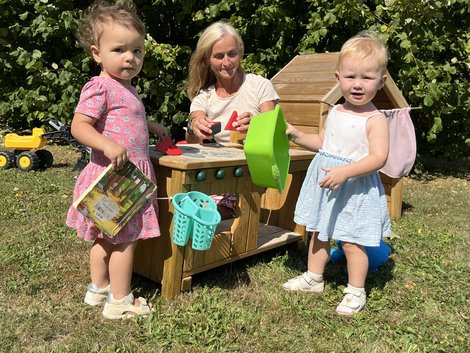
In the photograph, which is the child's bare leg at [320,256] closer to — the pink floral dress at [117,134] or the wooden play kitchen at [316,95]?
the pink floral dress at [117,134]

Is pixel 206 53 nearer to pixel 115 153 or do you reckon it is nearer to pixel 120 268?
pixel 115 153

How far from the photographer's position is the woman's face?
10.3 feet

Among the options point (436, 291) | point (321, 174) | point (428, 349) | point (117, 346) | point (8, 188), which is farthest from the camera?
point (8, 188)

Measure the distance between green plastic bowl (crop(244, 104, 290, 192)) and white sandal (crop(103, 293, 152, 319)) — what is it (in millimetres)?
885

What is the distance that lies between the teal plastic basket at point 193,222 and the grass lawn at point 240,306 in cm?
37

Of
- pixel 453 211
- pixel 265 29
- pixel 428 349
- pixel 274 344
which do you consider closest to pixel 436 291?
pixel 428 349

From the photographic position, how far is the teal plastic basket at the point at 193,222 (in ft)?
7.34

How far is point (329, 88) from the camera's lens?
3990mm

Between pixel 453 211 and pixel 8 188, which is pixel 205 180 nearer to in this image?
pixel 8 188

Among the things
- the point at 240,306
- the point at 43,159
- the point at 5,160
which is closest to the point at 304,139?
the point at 240,306

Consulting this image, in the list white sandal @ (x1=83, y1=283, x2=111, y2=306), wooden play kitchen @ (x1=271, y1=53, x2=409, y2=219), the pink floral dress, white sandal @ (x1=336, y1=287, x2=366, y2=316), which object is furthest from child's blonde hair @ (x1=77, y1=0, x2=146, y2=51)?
wooden play kitchen @ (x1=271, y1=53, x2=409, y2=219)

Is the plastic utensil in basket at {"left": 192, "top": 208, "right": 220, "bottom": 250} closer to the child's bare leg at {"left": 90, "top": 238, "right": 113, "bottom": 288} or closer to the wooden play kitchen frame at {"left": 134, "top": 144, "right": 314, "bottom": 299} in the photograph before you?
the wooden play kitchen frame at {"left": 134, "top": 144, "right": 314, "bottom": 299}

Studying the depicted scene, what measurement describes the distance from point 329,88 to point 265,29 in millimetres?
2840

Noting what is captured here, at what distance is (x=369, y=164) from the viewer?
2352mm
